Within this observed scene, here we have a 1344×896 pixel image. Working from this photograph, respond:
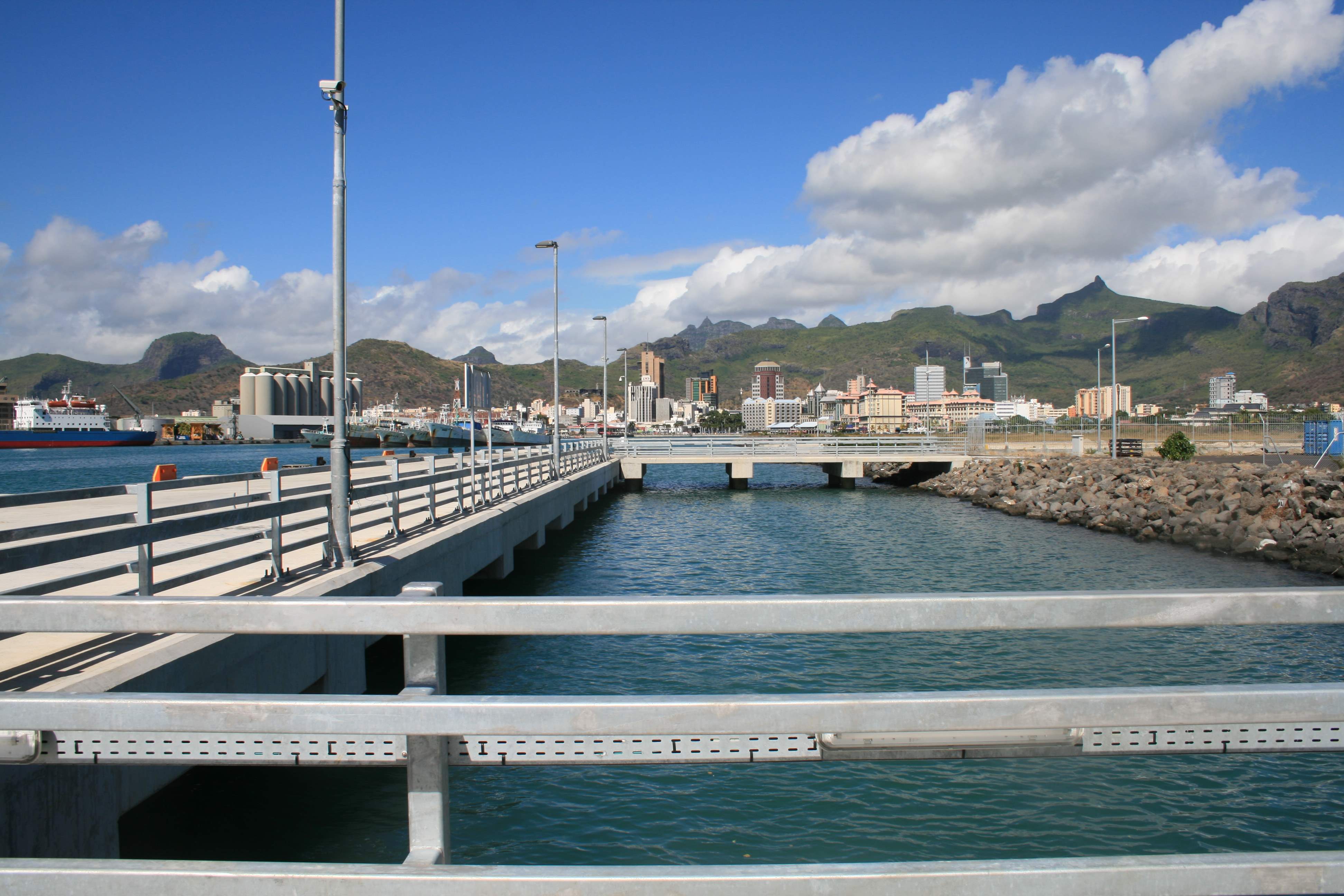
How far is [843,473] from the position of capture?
5162 centimetres

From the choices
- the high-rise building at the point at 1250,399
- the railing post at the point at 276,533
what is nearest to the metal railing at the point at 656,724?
the railing post at the point at 276,533

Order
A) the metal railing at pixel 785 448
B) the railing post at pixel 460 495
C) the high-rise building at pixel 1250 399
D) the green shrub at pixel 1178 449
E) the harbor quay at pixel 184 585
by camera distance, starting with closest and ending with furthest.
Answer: the harbor quay at pixel 184 585
the railing post at pixel 460 495
the green shrub at pixel 1178 449
the metal railing at pixel 785 448
the high-rise building at pixel 1250 399

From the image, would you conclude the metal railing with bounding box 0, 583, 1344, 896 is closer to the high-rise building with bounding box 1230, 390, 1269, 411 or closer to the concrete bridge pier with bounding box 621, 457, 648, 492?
the concrete bridge pier with bounding box 621, 457, 648, 492

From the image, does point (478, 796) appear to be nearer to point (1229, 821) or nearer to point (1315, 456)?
point (1229, 821)

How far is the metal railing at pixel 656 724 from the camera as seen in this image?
7.36ft

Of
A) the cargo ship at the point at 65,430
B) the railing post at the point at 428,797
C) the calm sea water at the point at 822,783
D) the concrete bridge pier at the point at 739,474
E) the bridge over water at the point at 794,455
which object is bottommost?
the calm sea water at the point at 822,783

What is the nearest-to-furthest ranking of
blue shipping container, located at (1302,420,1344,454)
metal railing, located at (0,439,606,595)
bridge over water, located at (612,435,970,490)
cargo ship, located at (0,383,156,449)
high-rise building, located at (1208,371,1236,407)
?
metal railing, located at (0,439,606,595), blue shipping container, located at (1302,420,1344,454), bridge over water, located at (612,435,970,490), cargo ship, located at (0,383,156,449), high-rise building, located at (1208,371,1236,407)

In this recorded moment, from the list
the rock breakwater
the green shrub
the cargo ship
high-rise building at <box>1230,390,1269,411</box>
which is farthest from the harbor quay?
high-rise building at <box>1230,390,1269,411</box>

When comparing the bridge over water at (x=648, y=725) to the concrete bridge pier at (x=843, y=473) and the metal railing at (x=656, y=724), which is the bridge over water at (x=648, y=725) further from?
the concrete bridge pier at (x=843, y=473)

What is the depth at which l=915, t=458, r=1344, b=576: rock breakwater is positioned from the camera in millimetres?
22641

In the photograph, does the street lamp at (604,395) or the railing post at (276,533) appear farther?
the street lamp at (604,395)

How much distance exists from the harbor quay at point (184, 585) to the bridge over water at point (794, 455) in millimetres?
33881

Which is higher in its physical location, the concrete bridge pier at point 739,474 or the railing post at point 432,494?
the railing post at point 432,494

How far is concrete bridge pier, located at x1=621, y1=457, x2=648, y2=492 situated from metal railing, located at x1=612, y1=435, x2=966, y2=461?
1.89ft
